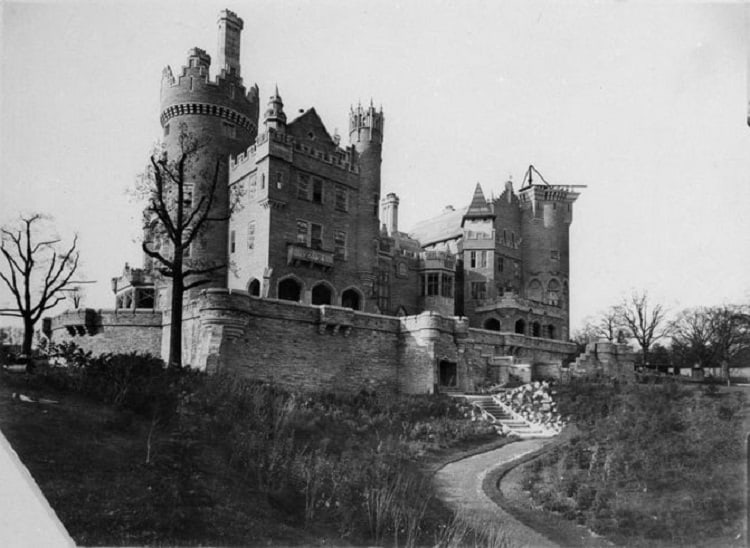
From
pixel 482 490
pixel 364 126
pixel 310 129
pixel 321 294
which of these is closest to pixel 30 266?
pixel 482 490

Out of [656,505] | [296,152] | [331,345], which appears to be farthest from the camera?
[296,152]

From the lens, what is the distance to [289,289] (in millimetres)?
37188

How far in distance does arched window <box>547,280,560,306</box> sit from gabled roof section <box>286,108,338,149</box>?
22388mm

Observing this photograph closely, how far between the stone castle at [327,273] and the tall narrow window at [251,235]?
141 millimetres

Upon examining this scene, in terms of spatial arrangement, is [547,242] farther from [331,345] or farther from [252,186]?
[331,345]

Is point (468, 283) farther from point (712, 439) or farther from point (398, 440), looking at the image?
point (712, 439)

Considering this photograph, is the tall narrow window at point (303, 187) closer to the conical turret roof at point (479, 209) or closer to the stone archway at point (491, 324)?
the conical turret roof at point (479, 209)

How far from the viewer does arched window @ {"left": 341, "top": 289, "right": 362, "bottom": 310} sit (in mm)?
40062

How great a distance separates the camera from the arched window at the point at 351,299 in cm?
4006

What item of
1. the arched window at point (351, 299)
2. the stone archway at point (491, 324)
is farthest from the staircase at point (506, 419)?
the stone archway at point (491, 324)

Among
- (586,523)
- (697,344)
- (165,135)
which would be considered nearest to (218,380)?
(586,523)

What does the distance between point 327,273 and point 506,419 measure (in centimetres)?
1471

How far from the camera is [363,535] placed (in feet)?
41.8

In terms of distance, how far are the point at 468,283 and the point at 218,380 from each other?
1239 inches
